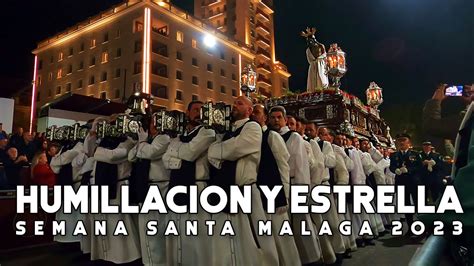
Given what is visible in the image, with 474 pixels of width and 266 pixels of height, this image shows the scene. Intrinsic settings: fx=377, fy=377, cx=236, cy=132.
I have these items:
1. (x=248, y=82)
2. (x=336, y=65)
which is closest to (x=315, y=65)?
(x=336, y=65)

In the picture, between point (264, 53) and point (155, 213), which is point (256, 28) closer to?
point (264, 53)

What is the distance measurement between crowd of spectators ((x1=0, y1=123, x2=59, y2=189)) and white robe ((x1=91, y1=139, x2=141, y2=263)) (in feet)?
8.48

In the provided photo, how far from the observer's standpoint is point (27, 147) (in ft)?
28.3

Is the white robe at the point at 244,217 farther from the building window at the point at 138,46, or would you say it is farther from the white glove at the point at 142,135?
the building window at the point at 138,46

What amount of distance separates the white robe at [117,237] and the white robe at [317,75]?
10.5 m

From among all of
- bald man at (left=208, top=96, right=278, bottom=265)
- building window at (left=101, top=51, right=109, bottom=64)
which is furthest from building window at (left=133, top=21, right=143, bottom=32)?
bald man at (left=208, top=96, right=278, bottom=265)

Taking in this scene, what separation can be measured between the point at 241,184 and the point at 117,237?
2.07 m

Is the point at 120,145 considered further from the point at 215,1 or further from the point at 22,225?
the point at 215,1

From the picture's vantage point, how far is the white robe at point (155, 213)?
4621mm

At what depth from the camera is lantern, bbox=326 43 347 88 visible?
13.3m

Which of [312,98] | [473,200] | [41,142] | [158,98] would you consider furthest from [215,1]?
[473,200]

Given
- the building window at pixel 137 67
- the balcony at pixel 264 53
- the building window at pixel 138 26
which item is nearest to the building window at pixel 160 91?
the building window at pixel 137 67

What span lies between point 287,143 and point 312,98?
8661mm

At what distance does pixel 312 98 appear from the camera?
13.2 m
